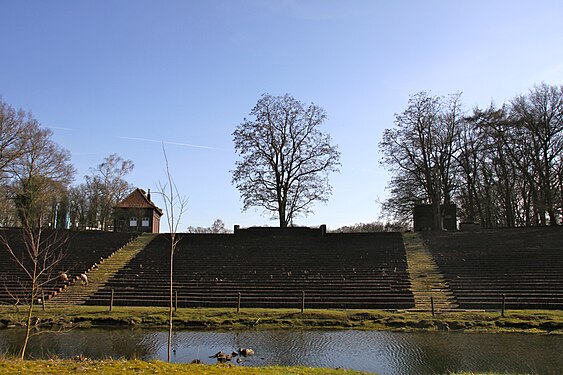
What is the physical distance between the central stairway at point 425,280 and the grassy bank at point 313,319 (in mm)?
1594

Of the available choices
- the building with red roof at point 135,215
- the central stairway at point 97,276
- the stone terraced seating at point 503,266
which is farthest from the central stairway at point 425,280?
the building with red roof at point 135,215

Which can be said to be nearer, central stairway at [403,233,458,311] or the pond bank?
the pond bank

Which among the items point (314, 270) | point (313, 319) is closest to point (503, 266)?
point (314, 270)

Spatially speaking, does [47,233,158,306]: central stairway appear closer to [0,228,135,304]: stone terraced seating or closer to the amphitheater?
the amphitheater

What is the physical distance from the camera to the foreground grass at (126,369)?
812 centimetres

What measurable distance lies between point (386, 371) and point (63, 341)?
30.2 ft

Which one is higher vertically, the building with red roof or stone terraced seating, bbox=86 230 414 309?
the building with red roof

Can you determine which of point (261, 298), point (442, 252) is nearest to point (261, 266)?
point (261, 298)

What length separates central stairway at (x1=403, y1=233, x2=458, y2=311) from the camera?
1955cm

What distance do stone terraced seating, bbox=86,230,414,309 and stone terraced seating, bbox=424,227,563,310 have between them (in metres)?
2.66

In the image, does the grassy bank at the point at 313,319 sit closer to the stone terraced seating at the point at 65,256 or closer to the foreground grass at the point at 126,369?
the stone terraced seating at the point at 65,256

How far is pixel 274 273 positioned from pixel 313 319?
8981 millimetres

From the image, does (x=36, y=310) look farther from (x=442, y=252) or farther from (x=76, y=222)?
(x=76, y=222)

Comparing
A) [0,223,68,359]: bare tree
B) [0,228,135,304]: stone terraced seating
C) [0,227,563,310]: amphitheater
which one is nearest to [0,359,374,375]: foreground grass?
[0,223,68,359]: bare tree
